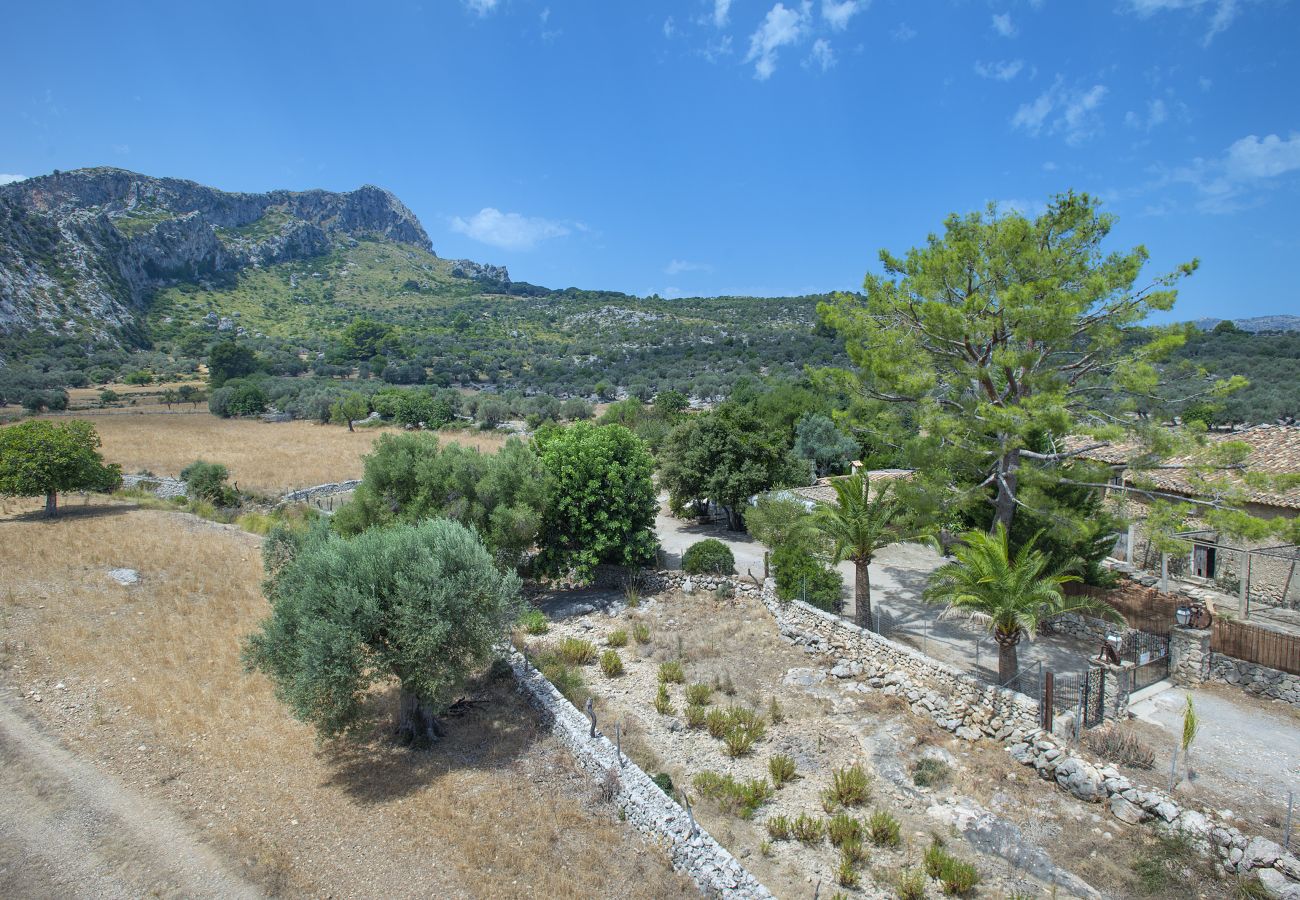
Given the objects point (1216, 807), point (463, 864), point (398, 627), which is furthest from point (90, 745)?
point (1216, 807)

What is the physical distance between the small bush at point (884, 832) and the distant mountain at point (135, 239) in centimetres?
10806

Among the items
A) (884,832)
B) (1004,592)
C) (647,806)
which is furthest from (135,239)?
(884,832)

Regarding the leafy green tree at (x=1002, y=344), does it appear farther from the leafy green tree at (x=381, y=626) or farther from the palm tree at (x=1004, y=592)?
the leafy green tree at (x=381, y=626)

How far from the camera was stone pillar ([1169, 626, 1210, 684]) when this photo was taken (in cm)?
1422

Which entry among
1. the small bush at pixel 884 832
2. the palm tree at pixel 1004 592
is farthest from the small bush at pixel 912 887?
the palm tree at pixel 1004 592

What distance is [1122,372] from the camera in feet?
49.9

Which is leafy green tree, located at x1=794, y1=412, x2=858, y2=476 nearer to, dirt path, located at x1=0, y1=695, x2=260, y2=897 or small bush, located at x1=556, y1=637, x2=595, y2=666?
small bush, located at x1=556, y1=637, x2=595, y2=666

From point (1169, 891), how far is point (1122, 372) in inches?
430

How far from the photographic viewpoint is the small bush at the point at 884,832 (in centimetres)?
1005

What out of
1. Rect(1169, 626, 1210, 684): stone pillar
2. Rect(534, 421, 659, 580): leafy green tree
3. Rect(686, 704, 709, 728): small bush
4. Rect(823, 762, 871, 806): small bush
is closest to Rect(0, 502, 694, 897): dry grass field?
Rect(686, 704, 709, 728): small bush

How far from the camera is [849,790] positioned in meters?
11.1

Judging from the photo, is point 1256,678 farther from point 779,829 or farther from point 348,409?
point 348,409

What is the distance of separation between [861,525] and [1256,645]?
8.36 meters

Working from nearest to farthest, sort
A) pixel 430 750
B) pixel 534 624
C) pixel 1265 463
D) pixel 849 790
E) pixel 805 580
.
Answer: pixel 849 790 → pixel 430 750 → pixel 805 580 → pixel 534 624 → pixel 1265 463
